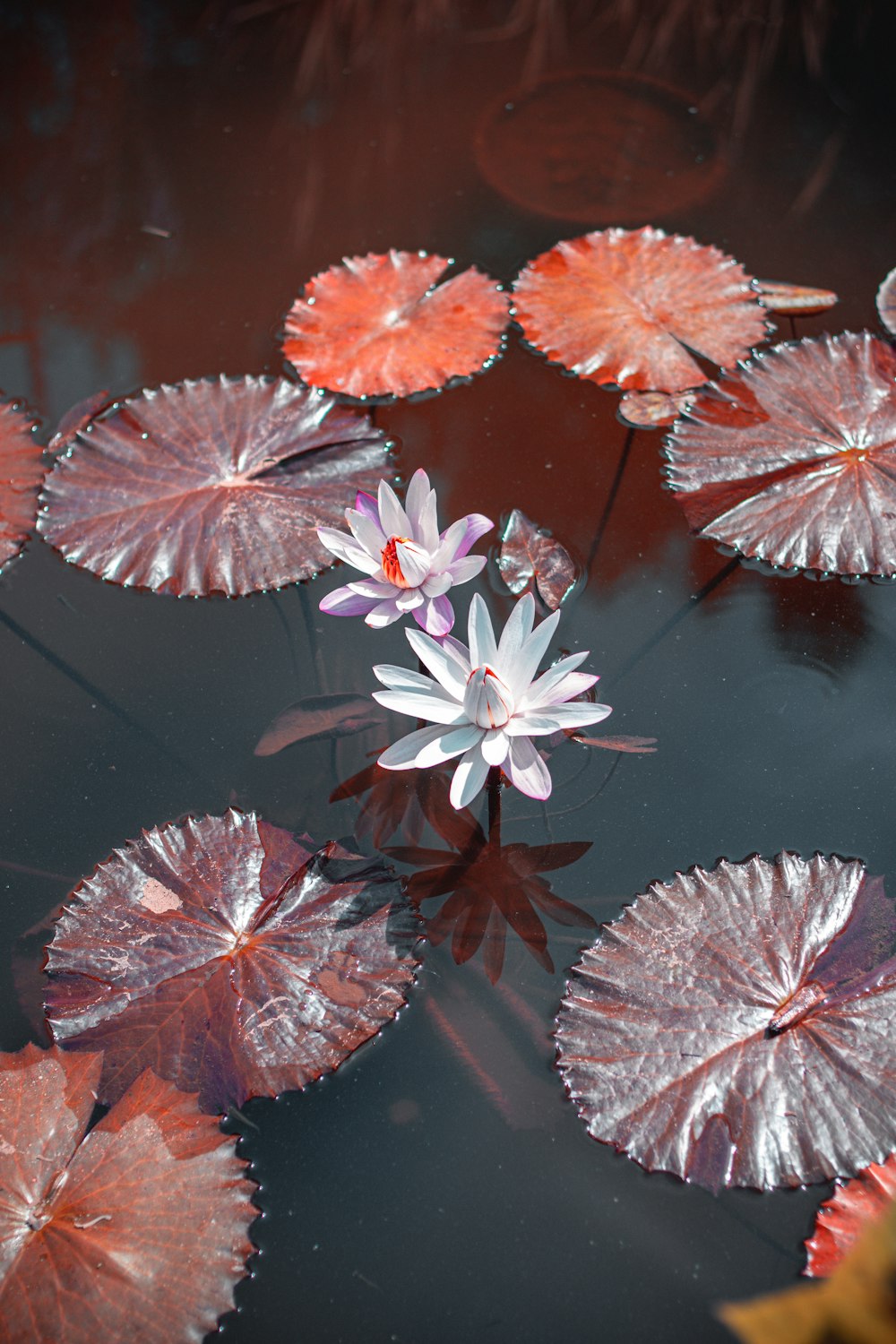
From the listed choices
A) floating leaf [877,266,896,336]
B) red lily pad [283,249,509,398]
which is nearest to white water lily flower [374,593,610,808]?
red lily pad [283,249,509,398]

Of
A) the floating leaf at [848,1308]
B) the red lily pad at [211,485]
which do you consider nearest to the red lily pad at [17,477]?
the red lily pad at [211,485]

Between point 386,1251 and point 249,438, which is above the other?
point 249,438

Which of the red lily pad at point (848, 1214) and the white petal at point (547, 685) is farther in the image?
the white petal at point (547, 685)

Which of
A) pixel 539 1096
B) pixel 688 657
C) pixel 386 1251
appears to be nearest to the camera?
pixel 386 1251

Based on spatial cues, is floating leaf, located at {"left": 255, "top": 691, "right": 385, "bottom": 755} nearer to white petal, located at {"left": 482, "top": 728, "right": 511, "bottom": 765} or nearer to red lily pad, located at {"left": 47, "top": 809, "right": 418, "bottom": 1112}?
red lily pad, located at {"left": 47, "top": 809, "right": 418, "bottom": 1112}

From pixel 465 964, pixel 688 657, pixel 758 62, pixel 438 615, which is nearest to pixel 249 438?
pixel 438 615

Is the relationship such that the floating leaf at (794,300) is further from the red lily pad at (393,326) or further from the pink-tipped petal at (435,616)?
the pink-tipped petal at (435,616)

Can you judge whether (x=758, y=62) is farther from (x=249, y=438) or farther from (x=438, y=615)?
(x=438, y=615)
